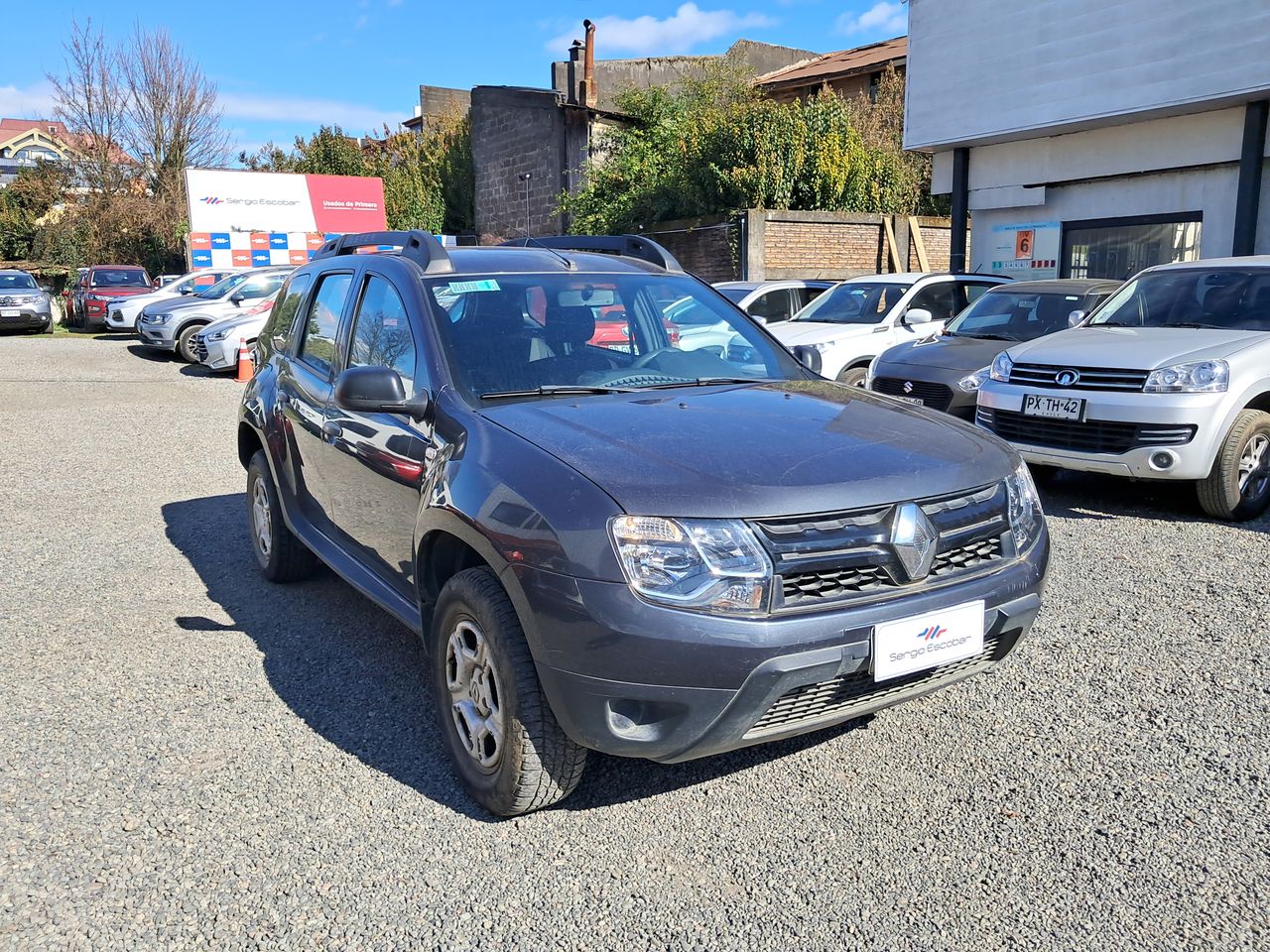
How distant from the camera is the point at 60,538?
6469 mm

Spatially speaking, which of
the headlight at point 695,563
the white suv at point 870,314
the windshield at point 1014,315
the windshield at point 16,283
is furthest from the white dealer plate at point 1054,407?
the windshield at point 16,283

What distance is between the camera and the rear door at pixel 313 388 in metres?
4.50

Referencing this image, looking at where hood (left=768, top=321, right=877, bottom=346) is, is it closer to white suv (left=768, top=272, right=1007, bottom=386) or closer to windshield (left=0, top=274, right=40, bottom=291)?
white suv (left=768, top=272, right=1007, bottom=386)

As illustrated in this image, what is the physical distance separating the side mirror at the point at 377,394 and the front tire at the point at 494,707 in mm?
706

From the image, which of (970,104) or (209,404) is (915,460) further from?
(970,104)

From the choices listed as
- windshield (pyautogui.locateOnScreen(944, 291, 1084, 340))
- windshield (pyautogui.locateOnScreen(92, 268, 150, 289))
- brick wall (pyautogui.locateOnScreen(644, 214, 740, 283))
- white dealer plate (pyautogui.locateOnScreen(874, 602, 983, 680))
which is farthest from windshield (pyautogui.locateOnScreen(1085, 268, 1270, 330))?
windshield (pyautogui.locateOnScreen(92, 268, 150, 289))

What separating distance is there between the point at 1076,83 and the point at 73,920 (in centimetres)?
1605

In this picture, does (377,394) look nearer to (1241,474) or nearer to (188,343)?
(1241,474)

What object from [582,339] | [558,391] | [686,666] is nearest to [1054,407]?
[582,339]

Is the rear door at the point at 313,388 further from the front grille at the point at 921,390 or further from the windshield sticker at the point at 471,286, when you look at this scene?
the front grille at the point at 921,390

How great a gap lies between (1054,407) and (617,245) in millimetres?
3329

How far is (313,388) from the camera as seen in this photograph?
4.59 meters

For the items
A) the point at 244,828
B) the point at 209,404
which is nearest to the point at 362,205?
the point at 209,404

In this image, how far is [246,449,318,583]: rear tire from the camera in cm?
520
